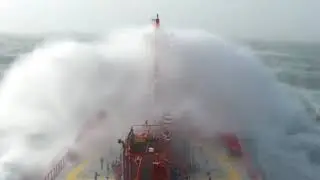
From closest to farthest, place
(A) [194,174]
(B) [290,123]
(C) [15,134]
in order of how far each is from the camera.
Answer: (A) [194,174]
(C) [15,134]
(B) [290,123]

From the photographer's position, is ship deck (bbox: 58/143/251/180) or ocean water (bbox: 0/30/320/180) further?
ocean water (bbox: 0/30/320/180)

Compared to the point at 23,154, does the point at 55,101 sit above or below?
above

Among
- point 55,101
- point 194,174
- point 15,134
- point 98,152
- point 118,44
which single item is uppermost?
point 118,44

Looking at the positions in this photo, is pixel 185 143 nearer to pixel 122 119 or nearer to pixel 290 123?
pixel 122 119

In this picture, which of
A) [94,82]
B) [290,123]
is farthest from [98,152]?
[290,123]

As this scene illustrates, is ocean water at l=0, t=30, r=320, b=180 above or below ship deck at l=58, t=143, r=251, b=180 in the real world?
above
